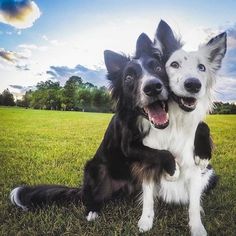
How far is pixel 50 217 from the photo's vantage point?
7.12 ft

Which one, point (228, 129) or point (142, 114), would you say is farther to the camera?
point (228, 129)

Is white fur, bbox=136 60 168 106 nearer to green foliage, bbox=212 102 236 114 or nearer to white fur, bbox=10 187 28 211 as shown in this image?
green foliage, bbox=212 102 236 114

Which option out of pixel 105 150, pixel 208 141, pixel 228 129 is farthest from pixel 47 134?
pixel 208 141

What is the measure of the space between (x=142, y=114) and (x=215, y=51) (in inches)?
17.5

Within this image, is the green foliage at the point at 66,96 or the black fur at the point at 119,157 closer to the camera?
the black fur at the point at 119,157

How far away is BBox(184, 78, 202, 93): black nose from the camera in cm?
184

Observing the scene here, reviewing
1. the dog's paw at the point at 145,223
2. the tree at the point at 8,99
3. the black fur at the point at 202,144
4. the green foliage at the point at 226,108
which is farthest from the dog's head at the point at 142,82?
the tree at the point at 8,99

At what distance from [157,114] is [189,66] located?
248 mm

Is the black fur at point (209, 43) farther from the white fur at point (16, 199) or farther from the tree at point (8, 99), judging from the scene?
the tree at point (8, 99)

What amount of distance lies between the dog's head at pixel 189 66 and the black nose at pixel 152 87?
0.07 meters

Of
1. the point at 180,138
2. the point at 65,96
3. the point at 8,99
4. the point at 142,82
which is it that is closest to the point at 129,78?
the point at 142,82

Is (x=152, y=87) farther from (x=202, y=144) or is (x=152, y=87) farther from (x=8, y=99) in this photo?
(x=8, y=99)

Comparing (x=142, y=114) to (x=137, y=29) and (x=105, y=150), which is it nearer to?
Answer: (x=105, y=150)

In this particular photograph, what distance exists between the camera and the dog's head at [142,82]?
75.0 inches
